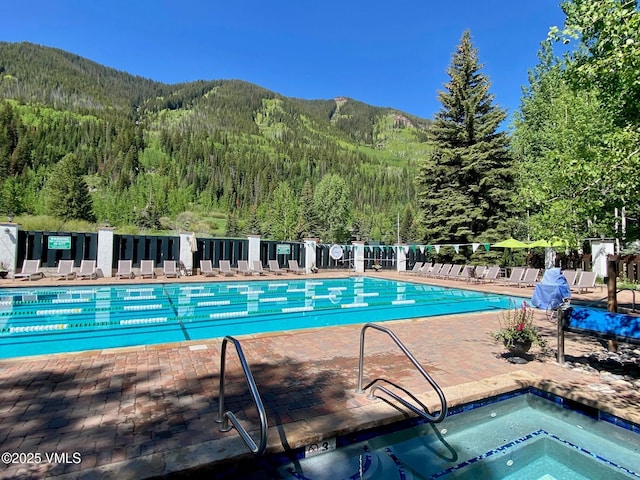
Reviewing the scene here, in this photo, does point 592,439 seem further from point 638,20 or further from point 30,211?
point 30,211

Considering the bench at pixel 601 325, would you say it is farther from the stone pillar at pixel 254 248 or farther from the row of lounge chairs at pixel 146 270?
the stone pillar at pixel 254 248

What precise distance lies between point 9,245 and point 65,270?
2.07 m

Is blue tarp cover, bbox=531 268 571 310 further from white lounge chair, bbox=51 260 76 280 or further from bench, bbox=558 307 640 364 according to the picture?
white lounge chair, bbox=51 260 76 280

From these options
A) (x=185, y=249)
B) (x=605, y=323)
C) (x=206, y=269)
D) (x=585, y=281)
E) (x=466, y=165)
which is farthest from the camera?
(x=466, y=165)

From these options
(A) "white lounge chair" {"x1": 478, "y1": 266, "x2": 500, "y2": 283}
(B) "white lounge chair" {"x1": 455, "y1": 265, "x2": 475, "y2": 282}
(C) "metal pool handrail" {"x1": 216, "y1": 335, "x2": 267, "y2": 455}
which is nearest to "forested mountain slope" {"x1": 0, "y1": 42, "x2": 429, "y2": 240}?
(B) "white lounge chair" {"x1": 455, "y1": 265, "x2": 475, "y2": 282}

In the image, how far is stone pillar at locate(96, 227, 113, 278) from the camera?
15.0 m

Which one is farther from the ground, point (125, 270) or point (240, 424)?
point (240, 424)

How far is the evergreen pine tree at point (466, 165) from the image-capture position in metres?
19.3

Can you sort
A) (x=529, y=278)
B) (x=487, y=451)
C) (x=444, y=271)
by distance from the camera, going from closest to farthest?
(x=487, y=451) → (x=529, y=278) → (x=444, y=271)

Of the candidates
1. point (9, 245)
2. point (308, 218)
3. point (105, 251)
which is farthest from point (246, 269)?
point (308, 218)

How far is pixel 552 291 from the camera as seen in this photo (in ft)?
16.9

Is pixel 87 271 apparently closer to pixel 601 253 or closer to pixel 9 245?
pixel 9 245

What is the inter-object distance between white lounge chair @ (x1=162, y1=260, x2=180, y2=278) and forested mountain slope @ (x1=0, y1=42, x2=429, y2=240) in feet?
136

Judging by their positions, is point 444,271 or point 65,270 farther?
point 444,271
